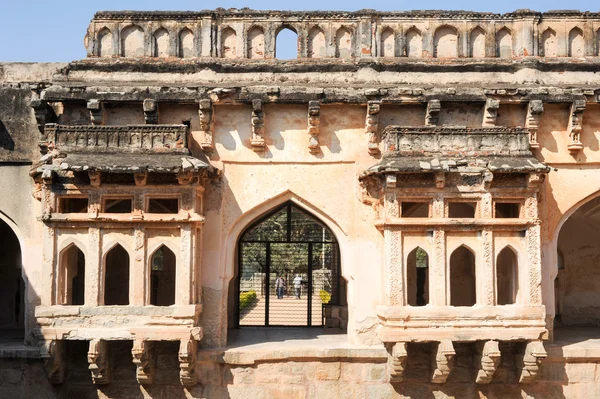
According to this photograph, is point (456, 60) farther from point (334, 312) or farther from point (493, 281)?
point (334, 312)

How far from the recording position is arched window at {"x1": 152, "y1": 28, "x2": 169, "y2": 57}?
8539 millimetres

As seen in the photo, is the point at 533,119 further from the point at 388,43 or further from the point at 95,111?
the point at 95,111

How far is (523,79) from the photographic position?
8.30 metres

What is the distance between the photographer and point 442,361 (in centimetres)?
721

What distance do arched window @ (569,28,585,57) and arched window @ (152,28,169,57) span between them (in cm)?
602

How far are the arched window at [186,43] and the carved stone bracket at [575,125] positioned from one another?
5445 mm

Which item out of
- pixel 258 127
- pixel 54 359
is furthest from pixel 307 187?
pixel 54 359

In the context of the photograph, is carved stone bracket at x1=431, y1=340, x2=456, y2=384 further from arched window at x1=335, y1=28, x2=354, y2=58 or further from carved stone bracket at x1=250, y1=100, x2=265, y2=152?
arched window at x1=335, y1=28, x2=354, y2=58

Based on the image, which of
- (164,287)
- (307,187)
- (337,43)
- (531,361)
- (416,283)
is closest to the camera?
(531,361)

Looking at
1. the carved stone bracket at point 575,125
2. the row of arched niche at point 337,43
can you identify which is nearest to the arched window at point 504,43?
the row of arched niche at point 337,43

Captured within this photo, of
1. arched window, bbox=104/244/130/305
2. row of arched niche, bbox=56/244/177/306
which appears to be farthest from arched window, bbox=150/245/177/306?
arched window, bbox=104/244/130/305

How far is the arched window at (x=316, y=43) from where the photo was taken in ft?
28.0

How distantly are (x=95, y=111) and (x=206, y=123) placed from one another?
149 centimetres

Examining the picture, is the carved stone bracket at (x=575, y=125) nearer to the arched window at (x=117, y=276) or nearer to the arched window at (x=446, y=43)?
the arched window at (x=446, y=43)
